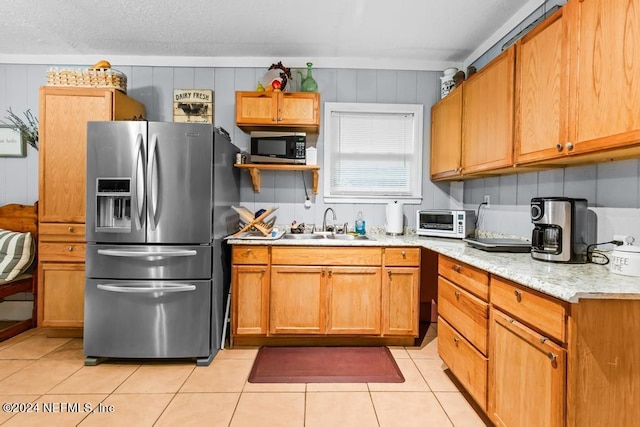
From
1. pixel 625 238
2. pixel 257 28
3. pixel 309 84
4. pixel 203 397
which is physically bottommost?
pixel 203 397

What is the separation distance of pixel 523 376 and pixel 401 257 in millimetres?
1318

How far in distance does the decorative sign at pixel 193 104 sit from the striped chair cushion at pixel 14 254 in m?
1.71

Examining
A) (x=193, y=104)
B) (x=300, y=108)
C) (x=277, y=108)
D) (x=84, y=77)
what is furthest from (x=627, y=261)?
(x=84, y=77)

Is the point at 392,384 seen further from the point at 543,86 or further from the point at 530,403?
the point at 543,86

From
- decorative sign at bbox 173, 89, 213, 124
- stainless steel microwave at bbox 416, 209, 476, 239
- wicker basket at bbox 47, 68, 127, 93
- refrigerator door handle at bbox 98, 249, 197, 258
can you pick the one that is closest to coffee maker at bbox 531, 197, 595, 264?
stainless steel microwave at bbox 416, 209, 476, 239

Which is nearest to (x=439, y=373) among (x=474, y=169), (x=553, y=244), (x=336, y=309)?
(x=336, y=309)

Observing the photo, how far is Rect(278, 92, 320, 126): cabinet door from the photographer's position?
9.69ft

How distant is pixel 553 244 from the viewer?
172cm

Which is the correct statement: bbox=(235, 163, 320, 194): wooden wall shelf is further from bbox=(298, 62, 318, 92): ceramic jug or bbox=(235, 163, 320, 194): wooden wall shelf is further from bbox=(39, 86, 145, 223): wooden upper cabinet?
bbox=(39, 86, 145, 223): wooden upper cabinet

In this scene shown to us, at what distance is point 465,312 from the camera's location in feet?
6.37

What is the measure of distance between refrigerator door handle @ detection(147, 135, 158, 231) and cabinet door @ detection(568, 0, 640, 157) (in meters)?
2.51

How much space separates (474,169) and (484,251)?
2.34ft

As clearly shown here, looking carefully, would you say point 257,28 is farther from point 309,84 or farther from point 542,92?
point 542,92

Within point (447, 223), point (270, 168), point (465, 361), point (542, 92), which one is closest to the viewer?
point (542, 92)
